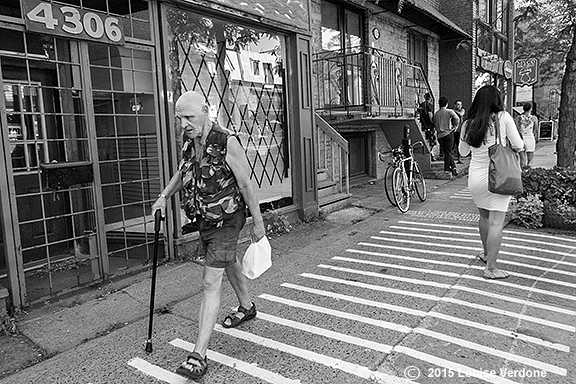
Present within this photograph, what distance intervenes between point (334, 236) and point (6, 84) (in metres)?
4.18

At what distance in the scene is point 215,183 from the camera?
2943mm

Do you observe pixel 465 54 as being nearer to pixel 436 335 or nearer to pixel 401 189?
pixel 401 189

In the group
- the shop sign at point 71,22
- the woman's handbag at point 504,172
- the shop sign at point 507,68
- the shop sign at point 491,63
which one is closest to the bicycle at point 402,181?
the woman's handbag at point 504,172

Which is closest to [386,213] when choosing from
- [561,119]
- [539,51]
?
[561,119]

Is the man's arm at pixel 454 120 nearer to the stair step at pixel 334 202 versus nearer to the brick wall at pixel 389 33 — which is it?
the brick wall at pixel 389 33

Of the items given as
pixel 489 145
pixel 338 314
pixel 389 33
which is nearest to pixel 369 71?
pixel 389 33

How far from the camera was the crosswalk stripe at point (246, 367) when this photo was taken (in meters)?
2.78

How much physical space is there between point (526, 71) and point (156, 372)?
38.1 feet

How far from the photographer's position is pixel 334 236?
20.7 feet

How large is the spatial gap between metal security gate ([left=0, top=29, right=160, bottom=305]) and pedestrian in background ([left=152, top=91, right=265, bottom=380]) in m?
1.76

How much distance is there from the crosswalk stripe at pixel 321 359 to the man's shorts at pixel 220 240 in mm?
682

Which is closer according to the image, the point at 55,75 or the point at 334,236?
the point at 55,75

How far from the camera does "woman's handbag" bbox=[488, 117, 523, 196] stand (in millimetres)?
4090

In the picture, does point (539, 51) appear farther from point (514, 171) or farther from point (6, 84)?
point (6, 84)
